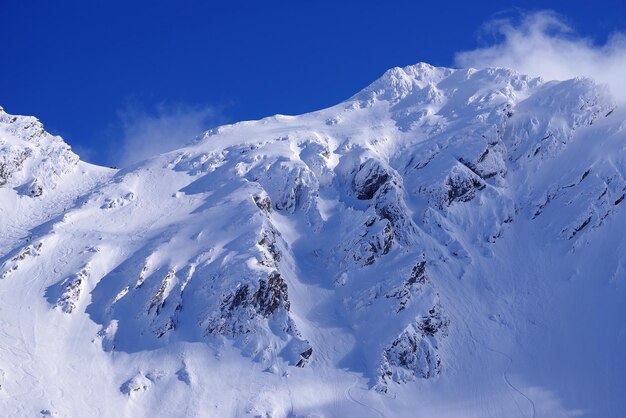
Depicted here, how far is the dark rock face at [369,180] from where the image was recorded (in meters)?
119

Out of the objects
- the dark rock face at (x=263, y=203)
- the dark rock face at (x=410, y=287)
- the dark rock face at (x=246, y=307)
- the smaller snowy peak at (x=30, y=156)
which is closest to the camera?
the dark rock face at (x=246, y=307)

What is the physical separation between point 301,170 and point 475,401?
50.0m

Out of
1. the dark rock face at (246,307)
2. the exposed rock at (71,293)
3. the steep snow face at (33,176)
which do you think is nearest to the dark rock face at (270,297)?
the dark rock face at (246,307)

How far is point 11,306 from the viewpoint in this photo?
287 ft

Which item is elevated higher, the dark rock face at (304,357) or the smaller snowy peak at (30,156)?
the smaller snowy peak at (30,156)

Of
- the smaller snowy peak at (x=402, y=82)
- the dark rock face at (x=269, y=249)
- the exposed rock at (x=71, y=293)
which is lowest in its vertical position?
the exposed rock at (x=71, y=293)

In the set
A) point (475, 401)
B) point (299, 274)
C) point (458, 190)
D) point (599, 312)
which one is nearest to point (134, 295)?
point (299, 274)

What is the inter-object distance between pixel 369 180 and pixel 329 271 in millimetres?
22369

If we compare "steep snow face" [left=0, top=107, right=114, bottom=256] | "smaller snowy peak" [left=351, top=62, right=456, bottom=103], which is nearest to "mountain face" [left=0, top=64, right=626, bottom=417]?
"steep snow face" [left=0, top=107, right=114, bottom=256]

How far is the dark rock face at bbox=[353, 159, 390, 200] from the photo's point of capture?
119 metres

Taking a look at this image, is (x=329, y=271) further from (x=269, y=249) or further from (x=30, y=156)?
(x=30, y=156)

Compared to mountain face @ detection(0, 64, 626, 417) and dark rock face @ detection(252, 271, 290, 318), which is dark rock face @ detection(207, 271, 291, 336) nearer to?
dark rock face @ detection(252, 271, 290, 318)

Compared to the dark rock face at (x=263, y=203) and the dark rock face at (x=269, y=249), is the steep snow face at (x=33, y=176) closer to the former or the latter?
the dark rock face at (x=263, y=203)

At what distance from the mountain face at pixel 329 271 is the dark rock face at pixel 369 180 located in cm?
28
